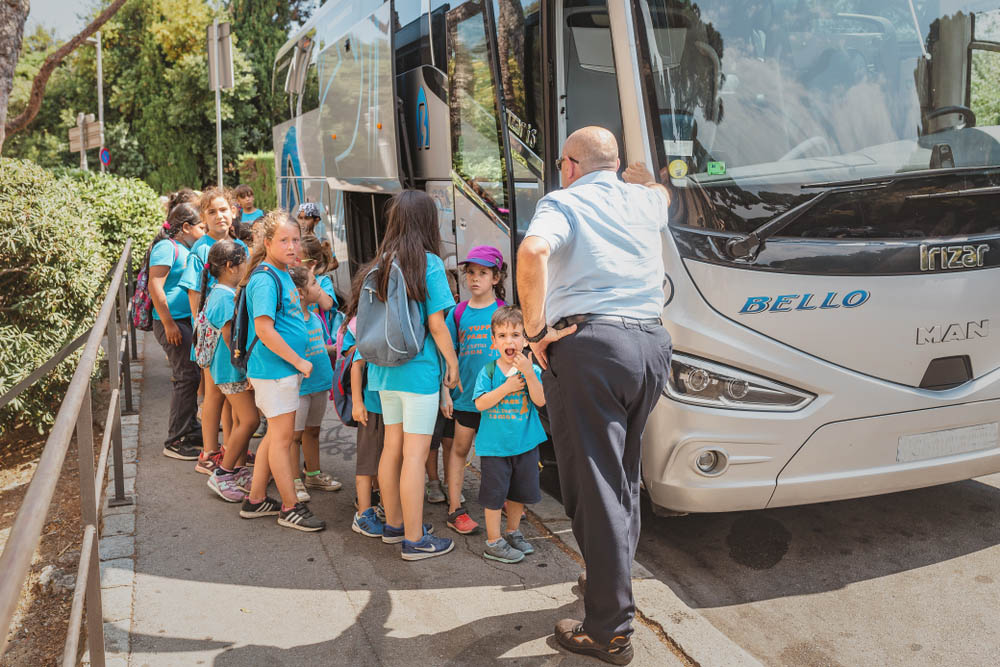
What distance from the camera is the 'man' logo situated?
4.15 m

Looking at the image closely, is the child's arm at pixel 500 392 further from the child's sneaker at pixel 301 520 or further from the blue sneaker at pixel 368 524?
the child's sneaker at pixel 301 520

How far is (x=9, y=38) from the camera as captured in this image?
7027 millimetres

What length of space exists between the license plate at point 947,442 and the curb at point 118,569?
11.1 ft

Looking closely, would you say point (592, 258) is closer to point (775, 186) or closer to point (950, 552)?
point (775, 186)

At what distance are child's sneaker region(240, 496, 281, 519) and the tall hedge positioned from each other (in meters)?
2.01

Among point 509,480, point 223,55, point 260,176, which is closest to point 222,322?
point 509,480

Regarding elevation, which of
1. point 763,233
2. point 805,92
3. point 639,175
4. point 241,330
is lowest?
point 241,330

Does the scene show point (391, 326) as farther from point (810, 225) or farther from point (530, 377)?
point (810, 225)

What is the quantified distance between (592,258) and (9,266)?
14.8 feet

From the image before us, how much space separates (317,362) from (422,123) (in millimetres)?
2611

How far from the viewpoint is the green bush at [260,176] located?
3122 cm

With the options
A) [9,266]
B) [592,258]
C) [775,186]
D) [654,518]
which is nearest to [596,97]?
[775,186]

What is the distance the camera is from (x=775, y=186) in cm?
405

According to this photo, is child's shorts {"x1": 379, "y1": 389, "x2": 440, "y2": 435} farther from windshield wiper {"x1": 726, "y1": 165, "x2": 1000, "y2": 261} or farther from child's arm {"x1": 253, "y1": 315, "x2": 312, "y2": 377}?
windshield wiper {"x1": 726, "y1": 165, "x2": 1000, "y2": 261}
